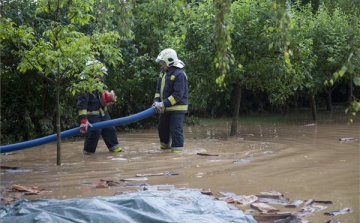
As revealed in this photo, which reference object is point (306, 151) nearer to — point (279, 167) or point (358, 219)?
point (279, 167)

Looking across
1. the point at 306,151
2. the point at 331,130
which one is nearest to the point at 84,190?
the point at 306,151

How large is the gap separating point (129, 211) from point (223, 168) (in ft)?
12.9

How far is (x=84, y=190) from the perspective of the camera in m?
7.52

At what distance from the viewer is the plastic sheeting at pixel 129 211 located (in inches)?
201

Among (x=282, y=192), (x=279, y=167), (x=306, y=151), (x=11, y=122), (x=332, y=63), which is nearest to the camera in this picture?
(x=282, y=192)

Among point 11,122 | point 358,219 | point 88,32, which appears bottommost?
point 358,219

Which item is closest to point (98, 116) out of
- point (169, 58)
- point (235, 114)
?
point (169, 58)

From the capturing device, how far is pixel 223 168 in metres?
9.06

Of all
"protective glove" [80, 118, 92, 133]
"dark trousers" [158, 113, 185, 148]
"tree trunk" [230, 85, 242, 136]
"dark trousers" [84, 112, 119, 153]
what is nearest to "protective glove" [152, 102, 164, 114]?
"dark trousers" [158, 113, 185, 148]

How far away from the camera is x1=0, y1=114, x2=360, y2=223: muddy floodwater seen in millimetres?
7344

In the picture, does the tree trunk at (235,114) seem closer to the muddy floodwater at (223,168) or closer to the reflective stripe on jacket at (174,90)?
the muddy floodwater at (223,168)

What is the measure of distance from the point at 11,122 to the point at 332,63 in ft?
31.4

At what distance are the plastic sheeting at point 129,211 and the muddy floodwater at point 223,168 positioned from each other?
71 cm

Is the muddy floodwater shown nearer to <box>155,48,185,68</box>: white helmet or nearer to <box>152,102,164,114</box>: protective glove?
<box>152,102,164,114</box>: protective glove
